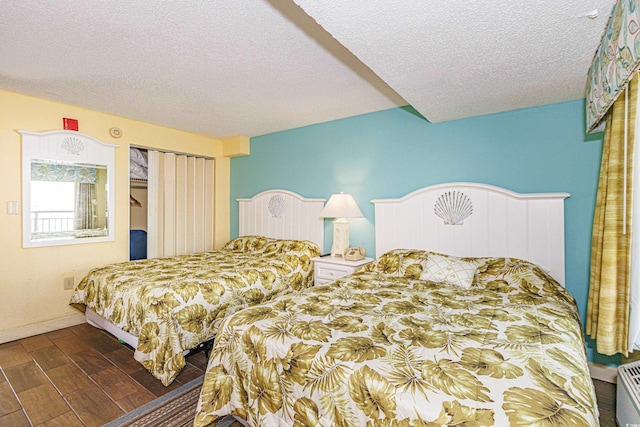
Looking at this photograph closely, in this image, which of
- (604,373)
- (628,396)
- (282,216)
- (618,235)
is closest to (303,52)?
(618,235)

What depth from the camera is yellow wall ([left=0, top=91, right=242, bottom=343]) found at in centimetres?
285

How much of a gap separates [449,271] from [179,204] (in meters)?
3.43

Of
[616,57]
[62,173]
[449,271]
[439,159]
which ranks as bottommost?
[449,271]

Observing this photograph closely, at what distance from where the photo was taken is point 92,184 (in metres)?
3.40

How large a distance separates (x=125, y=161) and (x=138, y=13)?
2.35 metres

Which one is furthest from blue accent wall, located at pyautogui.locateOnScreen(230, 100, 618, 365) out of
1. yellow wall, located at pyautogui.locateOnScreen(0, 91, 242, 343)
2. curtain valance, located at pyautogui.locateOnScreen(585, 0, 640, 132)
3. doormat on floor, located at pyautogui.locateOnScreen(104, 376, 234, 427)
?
Result: doormat on floor, located at pyautogui.locateOnScreen(104, 376, 234, 427)

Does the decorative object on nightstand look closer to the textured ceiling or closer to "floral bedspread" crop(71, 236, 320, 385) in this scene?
"floral bedspread" crop(71, 236, 320, 385)

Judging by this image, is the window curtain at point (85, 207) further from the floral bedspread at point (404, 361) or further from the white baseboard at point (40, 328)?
the floral bedspread at point (404, 361)

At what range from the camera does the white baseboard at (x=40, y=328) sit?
9.34 ft

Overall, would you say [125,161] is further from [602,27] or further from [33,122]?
[602,27]

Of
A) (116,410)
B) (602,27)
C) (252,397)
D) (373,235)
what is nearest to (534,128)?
(602,27)

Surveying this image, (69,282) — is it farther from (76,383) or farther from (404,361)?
(404,361)

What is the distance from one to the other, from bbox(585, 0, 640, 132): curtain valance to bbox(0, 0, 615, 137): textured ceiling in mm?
59

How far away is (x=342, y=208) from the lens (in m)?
3.19
